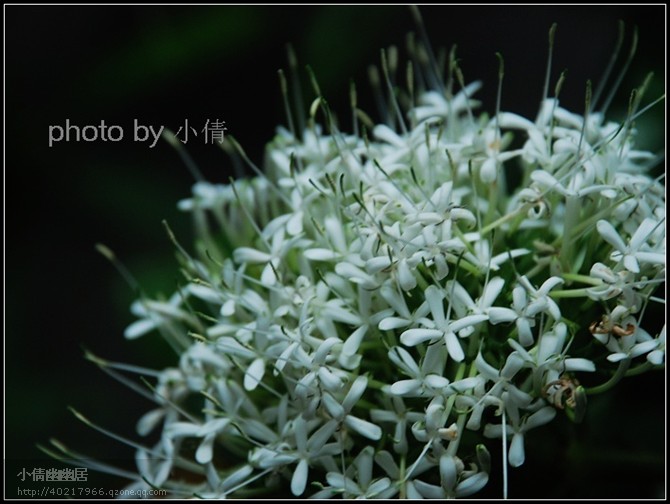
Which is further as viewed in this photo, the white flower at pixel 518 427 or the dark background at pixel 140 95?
the dark background at pixel 140 95

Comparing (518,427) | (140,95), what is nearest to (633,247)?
(518,427)

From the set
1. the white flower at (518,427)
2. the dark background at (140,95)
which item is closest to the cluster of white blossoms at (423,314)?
the white flower at (518,427)

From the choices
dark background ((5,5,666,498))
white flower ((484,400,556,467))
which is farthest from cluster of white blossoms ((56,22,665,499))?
dark background ((5,5,666,498))

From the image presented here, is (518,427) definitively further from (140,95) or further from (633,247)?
(140,95)

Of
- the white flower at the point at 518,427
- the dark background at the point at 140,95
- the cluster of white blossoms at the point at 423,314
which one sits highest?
the dark background at the point at 140,95

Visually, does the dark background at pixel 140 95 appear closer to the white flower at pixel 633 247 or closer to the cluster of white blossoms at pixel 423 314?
the cluster of white blossoms at pixel 423 314

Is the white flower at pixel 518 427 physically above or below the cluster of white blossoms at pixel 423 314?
below
